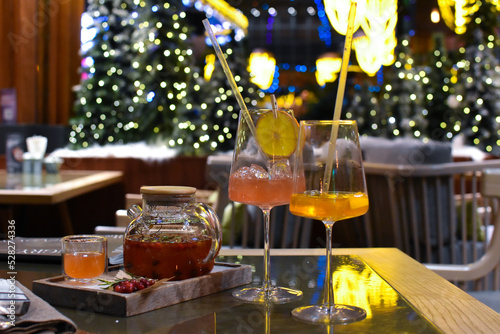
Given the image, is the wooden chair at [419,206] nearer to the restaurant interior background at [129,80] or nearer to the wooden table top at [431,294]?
the wooden table top at [431,294]

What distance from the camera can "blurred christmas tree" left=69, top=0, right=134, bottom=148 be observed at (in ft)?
20.4

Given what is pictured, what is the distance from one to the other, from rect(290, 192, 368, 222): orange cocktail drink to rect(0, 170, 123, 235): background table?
2284mm

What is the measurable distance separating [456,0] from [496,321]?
143 inches

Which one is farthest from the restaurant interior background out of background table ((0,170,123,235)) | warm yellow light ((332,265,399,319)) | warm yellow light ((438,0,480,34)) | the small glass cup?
the small glass cup

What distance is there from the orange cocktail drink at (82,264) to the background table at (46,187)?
2.08 metres

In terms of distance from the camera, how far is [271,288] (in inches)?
42.9

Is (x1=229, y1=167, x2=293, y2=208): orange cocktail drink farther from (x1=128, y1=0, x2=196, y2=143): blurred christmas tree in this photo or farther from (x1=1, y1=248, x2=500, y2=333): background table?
(x1=128, y1=0, x2=196, y2=143): blurred christmas tree

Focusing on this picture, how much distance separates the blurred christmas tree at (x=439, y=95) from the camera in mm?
8602

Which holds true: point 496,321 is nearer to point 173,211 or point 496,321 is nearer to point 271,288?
point 271,288

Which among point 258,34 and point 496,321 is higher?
point 258,34

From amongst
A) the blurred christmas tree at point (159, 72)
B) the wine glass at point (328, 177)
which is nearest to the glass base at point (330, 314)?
the wine glass at point (328, 177)

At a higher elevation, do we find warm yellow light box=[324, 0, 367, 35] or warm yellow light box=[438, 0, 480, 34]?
warm yellow light box=[438, 0, 480, 34]

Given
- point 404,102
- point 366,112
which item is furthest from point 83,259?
point 366,112

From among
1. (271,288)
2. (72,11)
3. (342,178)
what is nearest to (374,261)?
(271,288)
